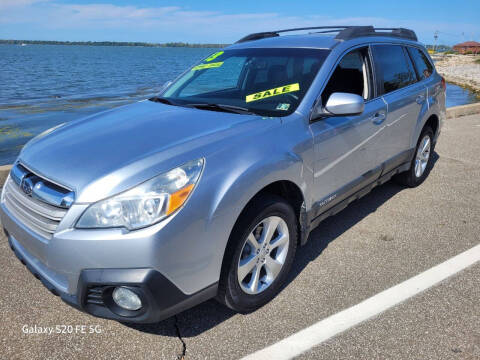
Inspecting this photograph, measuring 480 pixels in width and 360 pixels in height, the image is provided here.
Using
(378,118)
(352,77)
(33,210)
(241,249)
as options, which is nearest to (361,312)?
(241,249)

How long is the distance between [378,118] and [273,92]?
111 centimetres

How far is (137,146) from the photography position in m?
2.28

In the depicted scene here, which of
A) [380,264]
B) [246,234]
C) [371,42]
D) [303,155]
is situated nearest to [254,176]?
[246,234]

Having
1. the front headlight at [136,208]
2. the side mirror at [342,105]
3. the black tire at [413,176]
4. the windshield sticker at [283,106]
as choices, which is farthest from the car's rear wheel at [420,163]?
the front headlight at [136,208]

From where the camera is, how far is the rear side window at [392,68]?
368 cm

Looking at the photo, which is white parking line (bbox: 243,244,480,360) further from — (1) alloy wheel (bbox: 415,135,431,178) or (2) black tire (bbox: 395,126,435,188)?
(1) alloy wheel (bbox: 415,135,431,178)

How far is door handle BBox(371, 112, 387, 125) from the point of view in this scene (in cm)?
347

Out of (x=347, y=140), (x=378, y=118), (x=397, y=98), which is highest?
(x=397, y=98)

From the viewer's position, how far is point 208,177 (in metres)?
2.07

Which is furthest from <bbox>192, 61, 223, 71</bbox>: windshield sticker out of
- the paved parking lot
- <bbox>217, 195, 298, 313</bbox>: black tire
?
the paved parking lot

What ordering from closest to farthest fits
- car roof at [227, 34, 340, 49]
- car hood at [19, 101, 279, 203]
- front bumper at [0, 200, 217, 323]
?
1. front bumper at [0, 200, 217, 323]
2. car hood at [19, 101, 279, 203]
3. car roof at [227, 34, 340, 49]

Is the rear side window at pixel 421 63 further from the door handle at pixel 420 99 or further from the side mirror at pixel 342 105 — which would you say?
the side mirror at pixel 342 105

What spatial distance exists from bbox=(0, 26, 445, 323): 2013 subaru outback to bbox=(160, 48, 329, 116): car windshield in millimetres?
14

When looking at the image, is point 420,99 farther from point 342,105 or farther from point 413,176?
point 342,105
